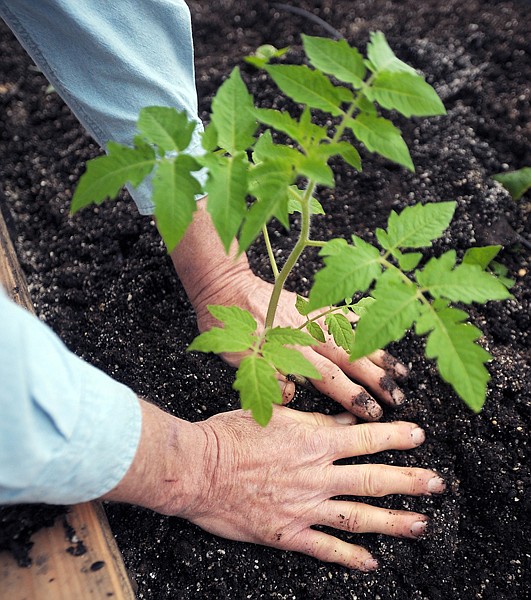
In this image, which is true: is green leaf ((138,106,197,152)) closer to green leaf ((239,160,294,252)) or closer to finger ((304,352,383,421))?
green leaf ((239,160,294,252))

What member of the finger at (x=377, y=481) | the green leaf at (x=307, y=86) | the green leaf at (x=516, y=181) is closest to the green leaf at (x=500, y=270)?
the green leaf at (x=516, y=181)

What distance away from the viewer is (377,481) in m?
1.35

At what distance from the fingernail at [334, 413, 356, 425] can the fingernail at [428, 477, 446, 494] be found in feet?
0.73

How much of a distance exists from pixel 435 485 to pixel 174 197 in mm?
957

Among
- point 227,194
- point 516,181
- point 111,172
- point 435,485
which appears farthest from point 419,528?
point 516,181

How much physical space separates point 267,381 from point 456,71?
177 cm

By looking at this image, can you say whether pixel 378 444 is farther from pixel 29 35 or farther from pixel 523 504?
pixel 29 35

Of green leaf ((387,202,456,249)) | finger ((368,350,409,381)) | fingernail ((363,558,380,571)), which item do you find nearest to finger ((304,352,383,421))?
finger ((368,350,409,381))

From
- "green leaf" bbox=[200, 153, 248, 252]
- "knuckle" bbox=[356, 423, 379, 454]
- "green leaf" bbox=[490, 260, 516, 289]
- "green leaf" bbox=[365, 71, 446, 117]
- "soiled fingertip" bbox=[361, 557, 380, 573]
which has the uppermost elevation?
"green leaf" bbox=[365, 71, 446, 117]

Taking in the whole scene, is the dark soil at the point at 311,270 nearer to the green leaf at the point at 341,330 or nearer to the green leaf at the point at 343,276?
the green leaf at the point at 341,330

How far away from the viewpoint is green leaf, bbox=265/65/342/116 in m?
0.88

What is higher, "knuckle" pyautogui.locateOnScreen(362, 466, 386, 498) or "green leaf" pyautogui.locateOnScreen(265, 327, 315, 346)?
"green leaf" pyautogui.locateOnScreen(265, 327, 315, 346)

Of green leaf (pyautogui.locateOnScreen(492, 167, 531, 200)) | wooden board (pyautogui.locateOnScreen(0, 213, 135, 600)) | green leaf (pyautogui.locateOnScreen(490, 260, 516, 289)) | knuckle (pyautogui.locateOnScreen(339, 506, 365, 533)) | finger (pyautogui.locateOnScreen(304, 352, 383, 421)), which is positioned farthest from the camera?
green leaf (pyautogui.locateOnScreen(492, 167, 531, 200))

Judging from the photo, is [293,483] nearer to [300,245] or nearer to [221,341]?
[221,341]
